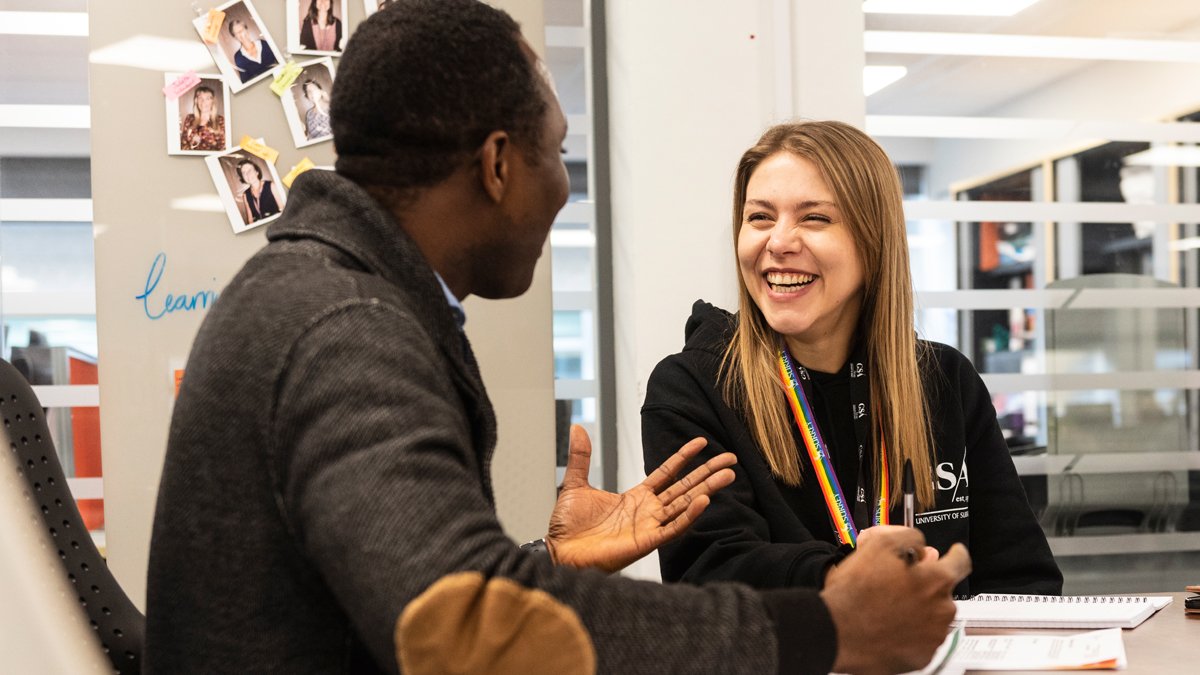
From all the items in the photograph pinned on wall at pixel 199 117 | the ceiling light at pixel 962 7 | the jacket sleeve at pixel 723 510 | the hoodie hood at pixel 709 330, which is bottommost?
the jacket sleeve at pixel 723 510

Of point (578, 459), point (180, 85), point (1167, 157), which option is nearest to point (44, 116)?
point (180, 85)

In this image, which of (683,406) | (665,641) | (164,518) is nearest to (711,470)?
(683,406)

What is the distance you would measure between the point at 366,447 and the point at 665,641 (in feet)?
0.86

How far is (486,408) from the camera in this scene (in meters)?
0.97

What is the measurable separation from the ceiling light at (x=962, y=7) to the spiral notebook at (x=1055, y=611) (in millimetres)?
1922

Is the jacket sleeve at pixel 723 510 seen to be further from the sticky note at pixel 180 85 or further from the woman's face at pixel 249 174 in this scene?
the sticky note at pixel 180 85

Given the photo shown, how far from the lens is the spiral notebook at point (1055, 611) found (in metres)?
1.43

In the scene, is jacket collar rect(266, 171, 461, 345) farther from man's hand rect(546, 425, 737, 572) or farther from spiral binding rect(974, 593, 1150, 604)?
spiral binding rect(974, 593, 1150, 604)

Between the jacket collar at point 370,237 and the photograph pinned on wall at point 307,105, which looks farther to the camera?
the photograph pinned on wall at point 307,105

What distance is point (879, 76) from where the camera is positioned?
2.96m

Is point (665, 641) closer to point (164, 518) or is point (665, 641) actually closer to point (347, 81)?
point (164, 518)

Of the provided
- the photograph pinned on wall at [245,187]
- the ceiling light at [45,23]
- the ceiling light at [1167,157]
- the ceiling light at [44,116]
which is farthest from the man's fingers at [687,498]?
the ceiling light at [1167,157]

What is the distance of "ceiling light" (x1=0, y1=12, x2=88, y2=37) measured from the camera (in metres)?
2.49

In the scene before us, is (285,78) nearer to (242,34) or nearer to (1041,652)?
(242,34)
